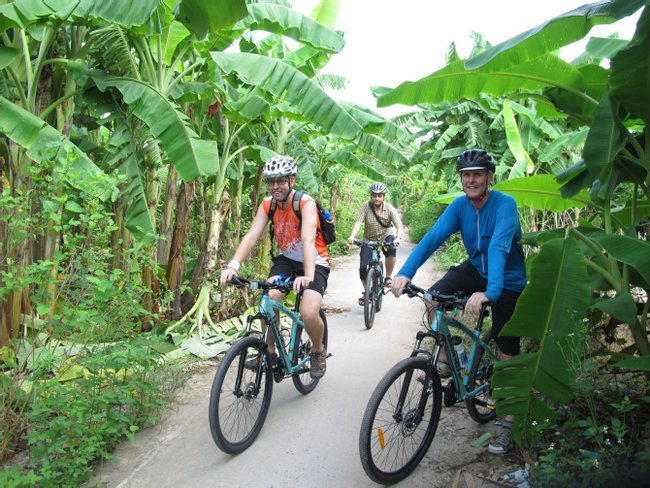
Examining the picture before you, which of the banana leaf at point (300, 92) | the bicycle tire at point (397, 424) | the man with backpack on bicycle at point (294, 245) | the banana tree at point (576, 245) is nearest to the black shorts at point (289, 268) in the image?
the man with backpack on bicycle at point (294, 245)

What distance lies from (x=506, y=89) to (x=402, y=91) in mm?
880

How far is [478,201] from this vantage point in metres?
4.02

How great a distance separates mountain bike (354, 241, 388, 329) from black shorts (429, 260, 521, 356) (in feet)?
11.3

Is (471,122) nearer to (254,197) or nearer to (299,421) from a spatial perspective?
(254,197)

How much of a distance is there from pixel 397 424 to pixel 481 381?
3.10ft

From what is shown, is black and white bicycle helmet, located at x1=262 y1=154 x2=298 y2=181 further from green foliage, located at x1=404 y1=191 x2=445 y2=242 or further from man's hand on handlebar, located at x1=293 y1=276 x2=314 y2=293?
green foliage, located at x1=404 y1=191 x2=445 y2=242

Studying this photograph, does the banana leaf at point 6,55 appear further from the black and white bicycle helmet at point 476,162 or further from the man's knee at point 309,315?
the black and white bicycle helmet at point 476,162

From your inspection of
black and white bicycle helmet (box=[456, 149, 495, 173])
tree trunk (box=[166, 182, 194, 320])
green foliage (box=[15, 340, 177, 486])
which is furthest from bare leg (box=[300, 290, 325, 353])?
tree trunk (box=[166, 182, 194, 320])

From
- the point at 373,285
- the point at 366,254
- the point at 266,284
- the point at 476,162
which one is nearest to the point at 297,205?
the point at 266,284

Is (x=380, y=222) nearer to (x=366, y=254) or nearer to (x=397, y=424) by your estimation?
(x=366, y=254)

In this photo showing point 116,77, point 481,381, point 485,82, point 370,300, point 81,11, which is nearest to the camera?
point 481,381

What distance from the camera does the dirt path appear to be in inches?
140

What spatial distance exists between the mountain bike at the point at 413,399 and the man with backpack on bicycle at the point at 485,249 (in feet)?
0.59

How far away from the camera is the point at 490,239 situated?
156 inches
